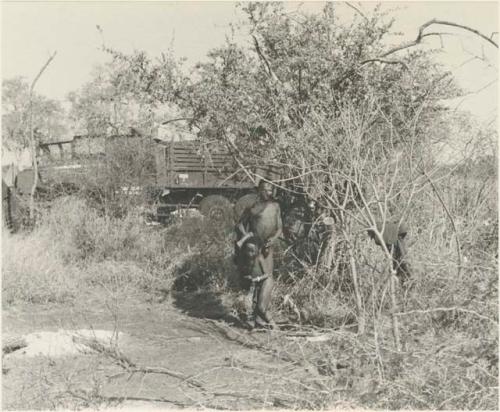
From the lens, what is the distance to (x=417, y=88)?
8.12m

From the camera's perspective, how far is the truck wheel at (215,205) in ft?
47.0

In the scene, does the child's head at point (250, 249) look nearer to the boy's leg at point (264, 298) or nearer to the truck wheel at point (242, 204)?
the boy's leg at point (264, 298)

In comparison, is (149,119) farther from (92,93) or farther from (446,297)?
(92,93)

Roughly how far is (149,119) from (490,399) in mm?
6270

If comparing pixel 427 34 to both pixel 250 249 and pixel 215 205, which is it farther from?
pixel 215 205

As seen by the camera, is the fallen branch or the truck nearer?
the fallen branch

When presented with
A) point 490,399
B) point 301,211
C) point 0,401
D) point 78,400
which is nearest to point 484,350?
point 490,399

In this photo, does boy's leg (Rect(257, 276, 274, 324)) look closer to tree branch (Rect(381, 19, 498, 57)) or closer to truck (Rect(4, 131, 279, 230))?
tree branch (Rect(381, 19, 498, 57))

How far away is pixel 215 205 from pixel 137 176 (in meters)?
2.30

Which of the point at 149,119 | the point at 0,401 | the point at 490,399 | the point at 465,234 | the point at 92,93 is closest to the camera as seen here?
the point at 490,399

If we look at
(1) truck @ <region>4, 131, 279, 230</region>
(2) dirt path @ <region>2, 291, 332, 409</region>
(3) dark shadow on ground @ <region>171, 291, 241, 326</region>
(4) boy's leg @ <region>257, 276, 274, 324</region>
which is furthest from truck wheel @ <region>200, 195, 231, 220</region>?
(4) boy's leg @ <region>257, 276, 274, 324</region>

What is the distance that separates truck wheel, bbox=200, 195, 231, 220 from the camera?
1432 cm

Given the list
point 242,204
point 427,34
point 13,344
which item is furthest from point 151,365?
point 242,204

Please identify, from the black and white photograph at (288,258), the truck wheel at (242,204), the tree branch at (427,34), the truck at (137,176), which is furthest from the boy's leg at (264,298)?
the truck wheel at (242,204)
